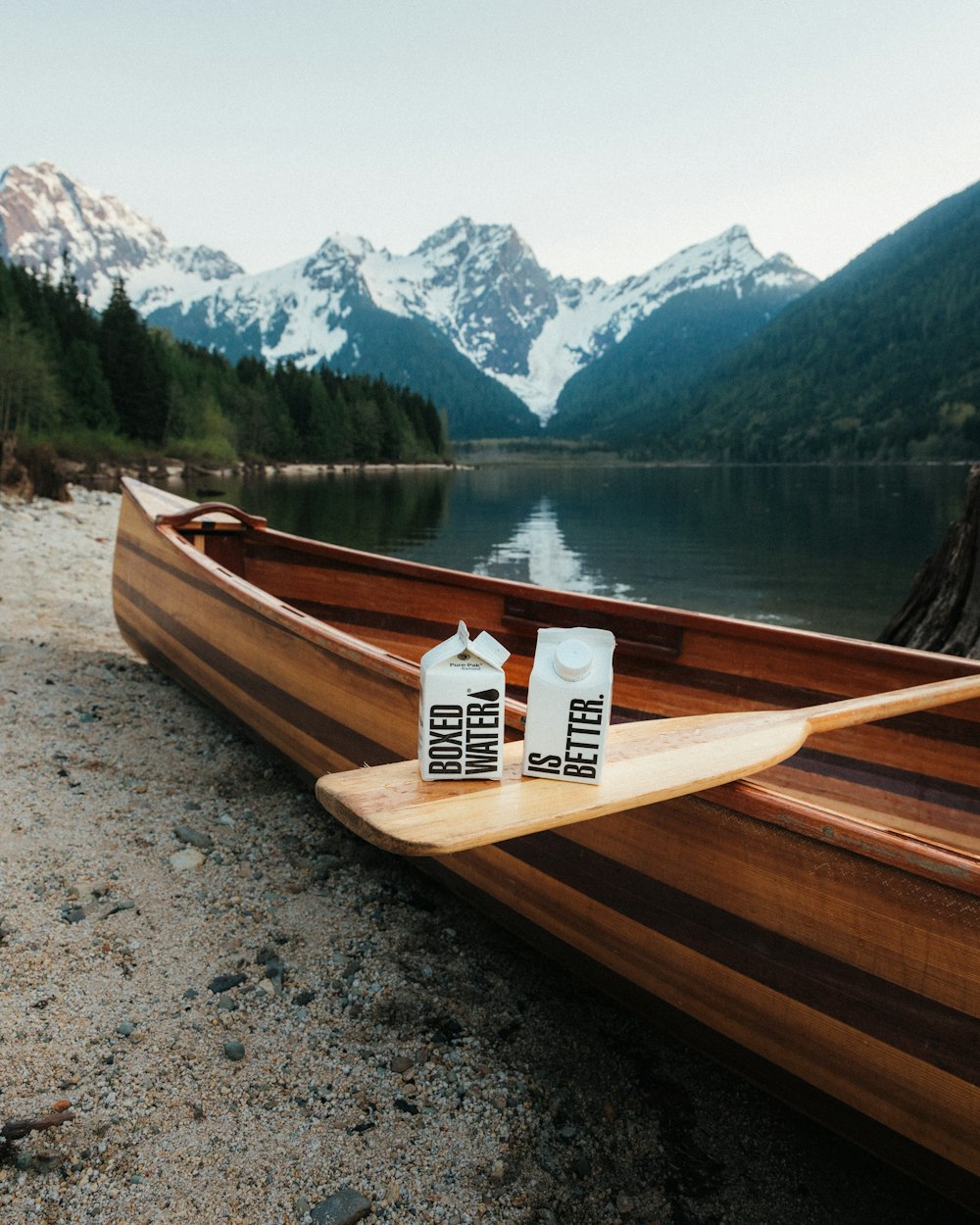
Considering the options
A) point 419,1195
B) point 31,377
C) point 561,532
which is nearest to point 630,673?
point 419,1195

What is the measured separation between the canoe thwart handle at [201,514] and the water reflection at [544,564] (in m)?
5.97

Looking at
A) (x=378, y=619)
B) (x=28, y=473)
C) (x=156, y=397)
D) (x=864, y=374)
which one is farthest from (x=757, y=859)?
(x=864, y=374)

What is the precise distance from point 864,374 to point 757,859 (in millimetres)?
161500

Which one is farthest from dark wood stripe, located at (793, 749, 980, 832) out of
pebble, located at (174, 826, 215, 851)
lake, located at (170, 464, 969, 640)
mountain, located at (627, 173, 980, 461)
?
mountain, located at (627, 173, 980, 461)

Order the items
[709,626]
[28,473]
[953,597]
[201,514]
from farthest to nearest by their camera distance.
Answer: [28,473], [201,514], [953,597], [709,626]

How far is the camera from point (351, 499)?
3934 centimetres

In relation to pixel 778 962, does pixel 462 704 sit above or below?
above

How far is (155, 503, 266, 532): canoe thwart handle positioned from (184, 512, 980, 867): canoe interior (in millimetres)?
864

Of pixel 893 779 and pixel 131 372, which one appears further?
pixel 131 372

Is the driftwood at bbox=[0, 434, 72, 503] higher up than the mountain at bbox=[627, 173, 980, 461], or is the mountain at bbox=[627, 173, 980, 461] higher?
the mountain at bbox=[627, 173, 980, 461]

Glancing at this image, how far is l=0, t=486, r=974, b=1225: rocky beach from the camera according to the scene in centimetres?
204

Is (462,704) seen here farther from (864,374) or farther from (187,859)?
(864,374)

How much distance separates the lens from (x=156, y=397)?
6200 cm

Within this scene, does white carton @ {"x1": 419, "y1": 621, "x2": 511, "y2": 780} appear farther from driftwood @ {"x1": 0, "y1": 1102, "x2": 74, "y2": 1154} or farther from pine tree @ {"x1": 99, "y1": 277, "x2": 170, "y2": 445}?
pine tree @ {"x1": 99, "y1": 277, "x2": 170, "y2": 445}
